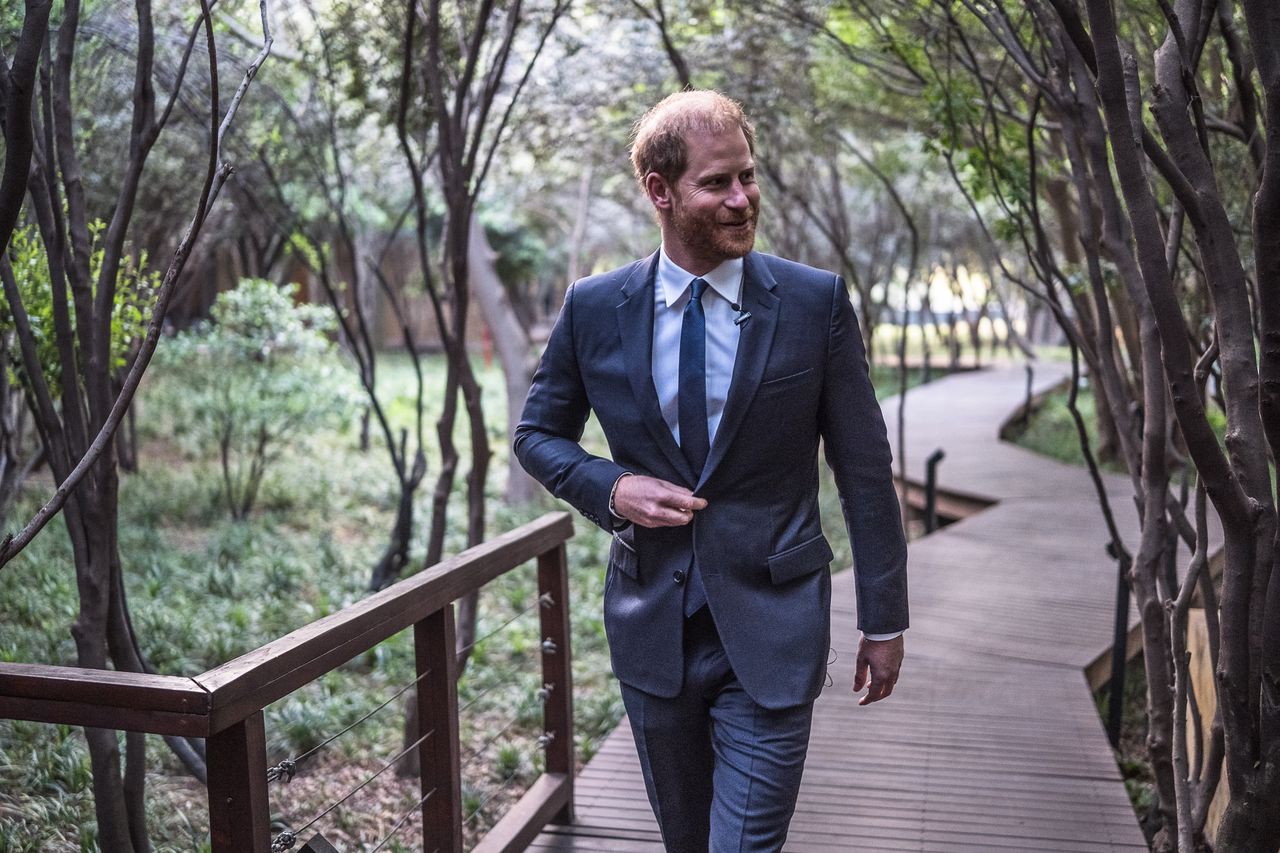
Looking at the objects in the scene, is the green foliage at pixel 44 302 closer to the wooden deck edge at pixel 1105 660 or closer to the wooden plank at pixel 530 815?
the wooden plank at pixel 530 815

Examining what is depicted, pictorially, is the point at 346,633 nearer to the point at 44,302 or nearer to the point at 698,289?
the point at 698,289

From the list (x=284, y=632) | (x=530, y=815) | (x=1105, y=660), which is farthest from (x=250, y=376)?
(x=530, y=815)

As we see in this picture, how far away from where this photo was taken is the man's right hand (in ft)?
7.11

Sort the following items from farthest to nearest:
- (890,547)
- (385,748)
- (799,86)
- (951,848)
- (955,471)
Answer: (955,471), (799,86), (385,748), (951,848), (890,547)

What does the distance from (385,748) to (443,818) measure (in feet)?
10.4

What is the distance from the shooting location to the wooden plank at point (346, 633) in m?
1.92

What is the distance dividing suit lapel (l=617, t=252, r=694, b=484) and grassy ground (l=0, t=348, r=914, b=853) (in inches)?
57.3

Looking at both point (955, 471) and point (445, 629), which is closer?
point (445, 629)

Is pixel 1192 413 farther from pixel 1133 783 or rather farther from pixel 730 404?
pixel 1133 783

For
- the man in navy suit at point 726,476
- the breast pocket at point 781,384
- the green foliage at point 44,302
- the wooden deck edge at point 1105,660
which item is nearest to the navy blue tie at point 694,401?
the man in navy suit at point 726,476

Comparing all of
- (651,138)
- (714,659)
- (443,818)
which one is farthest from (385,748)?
(651,138)

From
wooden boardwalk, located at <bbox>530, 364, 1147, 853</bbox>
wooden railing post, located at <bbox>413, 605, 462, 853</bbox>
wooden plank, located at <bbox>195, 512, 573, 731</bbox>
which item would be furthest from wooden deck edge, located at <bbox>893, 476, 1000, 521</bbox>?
wooden railing post, located at <bbox>413, 605, 462, 853</bbox>

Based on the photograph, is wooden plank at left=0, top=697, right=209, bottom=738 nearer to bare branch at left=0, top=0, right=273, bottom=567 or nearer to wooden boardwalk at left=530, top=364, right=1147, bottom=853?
bare branch at left=0, top=0, right=273, bottom=567

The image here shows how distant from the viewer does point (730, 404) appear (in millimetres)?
2234
